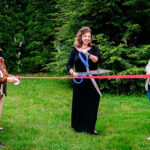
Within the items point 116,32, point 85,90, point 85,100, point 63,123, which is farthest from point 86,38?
point 116,32

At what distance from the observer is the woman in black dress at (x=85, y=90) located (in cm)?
425

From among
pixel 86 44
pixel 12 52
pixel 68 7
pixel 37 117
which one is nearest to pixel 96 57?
pixel 86 44

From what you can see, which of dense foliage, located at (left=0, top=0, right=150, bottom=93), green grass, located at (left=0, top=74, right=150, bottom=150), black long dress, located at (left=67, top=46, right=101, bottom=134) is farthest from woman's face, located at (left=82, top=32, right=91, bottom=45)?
dense foliage, located at (left=0, top=0, right=150, bottom=93)

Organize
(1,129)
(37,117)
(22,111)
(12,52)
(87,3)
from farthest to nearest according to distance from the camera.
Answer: (12,52), (87,3), (22,111), (37,117), (1,129)

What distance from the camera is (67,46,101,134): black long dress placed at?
4.30 meters

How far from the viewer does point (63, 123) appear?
518 centimetres

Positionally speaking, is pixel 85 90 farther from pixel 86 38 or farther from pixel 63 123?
pixel 63 123

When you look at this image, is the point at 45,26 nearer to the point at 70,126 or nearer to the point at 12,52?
the point at 12,52

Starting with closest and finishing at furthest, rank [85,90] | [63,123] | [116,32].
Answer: [85,90]
[63,123]
[116,32]

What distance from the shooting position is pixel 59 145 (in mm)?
3988

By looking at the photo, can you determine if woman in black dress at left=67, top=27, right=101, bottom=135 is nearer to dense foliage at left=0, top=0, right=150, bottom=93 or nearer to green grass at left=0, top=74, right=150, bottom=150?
green grass at left=0, top=74, right=150, bottom=150

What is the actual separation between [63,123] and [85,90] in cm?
121

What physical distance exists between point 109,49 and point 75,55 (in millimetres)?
3741

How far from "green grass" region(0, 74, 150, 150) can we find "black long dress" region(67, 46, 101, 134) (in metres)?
0.22
